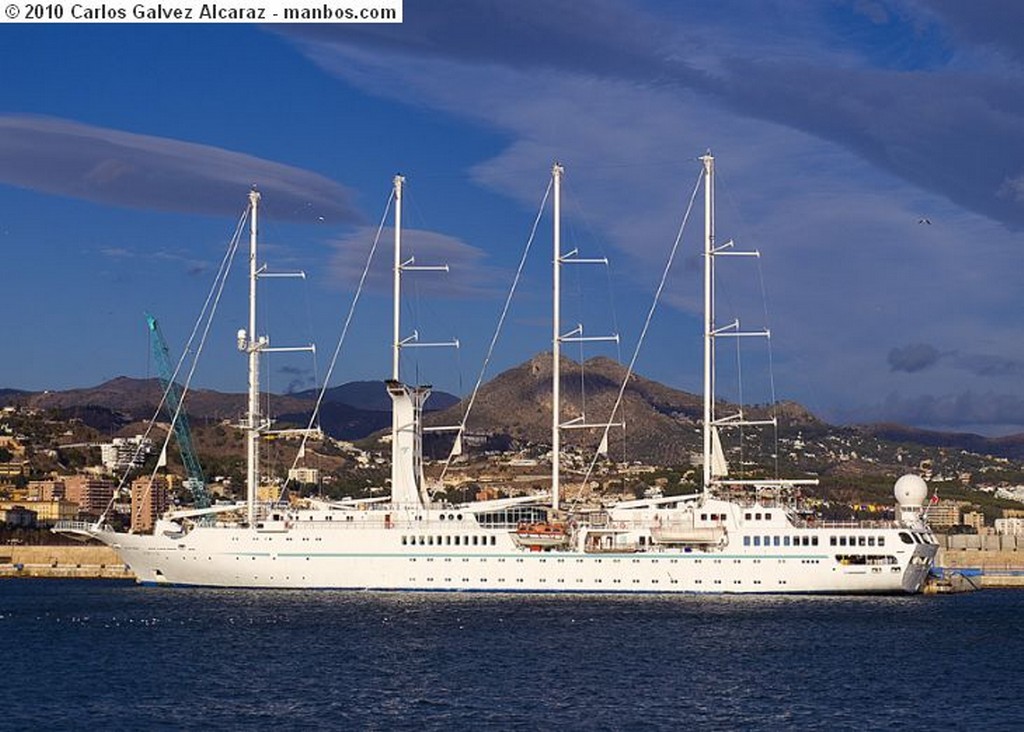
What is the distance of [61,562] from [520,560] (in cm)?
→ 7496

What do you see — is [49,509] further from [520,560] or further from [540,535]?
[520,560]

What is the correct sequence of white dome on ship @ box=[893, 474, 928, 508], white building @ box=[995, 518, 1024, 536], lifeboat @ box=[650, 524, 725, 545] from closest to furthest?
lifeboat @ box=[650, 524, 725, 545], white dome on ship @ box=[893, 474, 928, 508], white building @ box=[995, 518, 1024, 536]

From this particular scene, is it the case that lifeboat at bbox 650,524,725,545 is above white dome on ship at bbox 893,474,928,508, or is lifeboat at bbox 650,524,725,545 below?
below

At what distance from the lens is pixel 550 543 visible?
77125 millimetres

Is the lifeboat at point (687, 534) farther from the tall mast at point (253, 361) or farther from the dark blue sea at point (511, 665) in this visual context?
the tall mast at point (253, 361)

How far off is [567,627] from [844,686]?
1579 centimetres

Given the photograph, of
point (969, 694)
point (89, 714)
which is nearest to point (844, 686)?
point (969, 694)

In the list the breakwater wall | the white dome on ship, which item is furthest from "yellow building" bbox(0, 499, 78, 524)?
A: the white dome on ship

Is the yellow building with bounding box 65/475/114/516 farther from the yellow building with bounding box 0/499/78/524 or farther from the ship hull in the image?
the ship hull

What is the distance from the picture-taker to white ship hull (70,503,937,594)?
74188 millimetres

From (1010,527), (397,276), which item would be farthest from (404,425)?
(1010,527)

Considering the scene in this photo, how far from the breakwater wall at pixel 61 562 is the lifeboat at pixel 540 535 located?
191 feet

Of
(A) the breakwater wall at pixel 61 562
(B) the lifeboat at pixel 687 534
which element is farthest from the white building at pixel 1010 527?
(B) the lifeboat at pixel 687 534

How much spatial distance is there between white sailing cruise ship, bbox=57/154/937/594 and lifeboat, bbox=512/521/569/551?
73 mm
